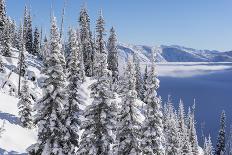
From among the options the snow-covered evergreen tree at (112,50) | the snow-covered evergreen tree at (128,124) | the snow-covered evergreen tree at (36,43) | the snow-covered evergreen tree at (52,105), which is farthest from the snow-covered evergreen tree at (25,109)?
the snow-covered evergreen tree at (36,43)

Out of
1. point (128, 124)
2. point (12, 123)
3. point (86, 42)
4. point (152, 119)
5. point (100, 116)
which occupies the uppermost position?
point (86, 42)

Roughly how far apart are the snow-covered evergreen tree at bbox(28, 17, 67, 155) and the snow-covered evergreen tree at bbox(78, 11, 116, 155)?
7.65 feet

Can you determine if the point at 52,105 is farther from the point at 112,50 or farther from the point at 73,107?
the point at 112,50

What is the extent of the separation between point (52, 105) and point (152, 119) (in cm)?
1015

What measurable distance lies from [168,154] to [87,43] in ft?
191

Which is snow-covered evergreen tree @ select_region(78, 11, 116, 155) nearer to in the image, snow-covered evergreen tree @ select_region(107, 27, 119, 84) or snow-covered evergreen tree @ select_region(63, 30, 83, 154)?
snow-covered evergreen tree @ select_region(63, 30, 83, 154)

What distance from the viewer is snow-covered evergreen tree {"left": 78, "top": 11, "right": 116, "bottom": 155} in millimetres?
34531

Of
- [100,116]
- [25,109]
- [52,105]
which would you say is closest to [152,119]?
[100,116]

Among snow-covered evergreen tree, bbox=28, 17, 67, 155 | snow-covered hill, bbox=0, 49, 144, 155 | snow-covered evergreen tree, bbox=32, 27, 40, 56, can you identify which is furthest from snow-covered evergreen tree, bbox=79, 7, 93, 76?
snow-covered evergreen tree, bbox=28, 17, 67, 155

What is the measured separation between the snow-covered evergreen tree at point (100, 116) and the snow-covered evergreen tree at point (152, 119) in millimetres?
5297

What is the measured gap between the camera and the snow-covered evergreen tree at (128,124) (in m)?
35.1

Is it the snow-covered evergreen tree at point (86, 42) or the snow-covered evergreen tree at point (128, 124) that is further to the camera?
the snow-covered evergreen tree at point (86, 42)

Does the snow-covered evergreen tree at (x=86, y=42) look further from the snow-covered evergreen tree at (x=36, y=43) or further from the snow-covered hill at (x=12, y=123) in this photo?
the snow-covered evergreen tree at (x=36, y=43)

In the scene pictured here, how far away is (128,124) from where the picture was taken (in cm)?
3516
